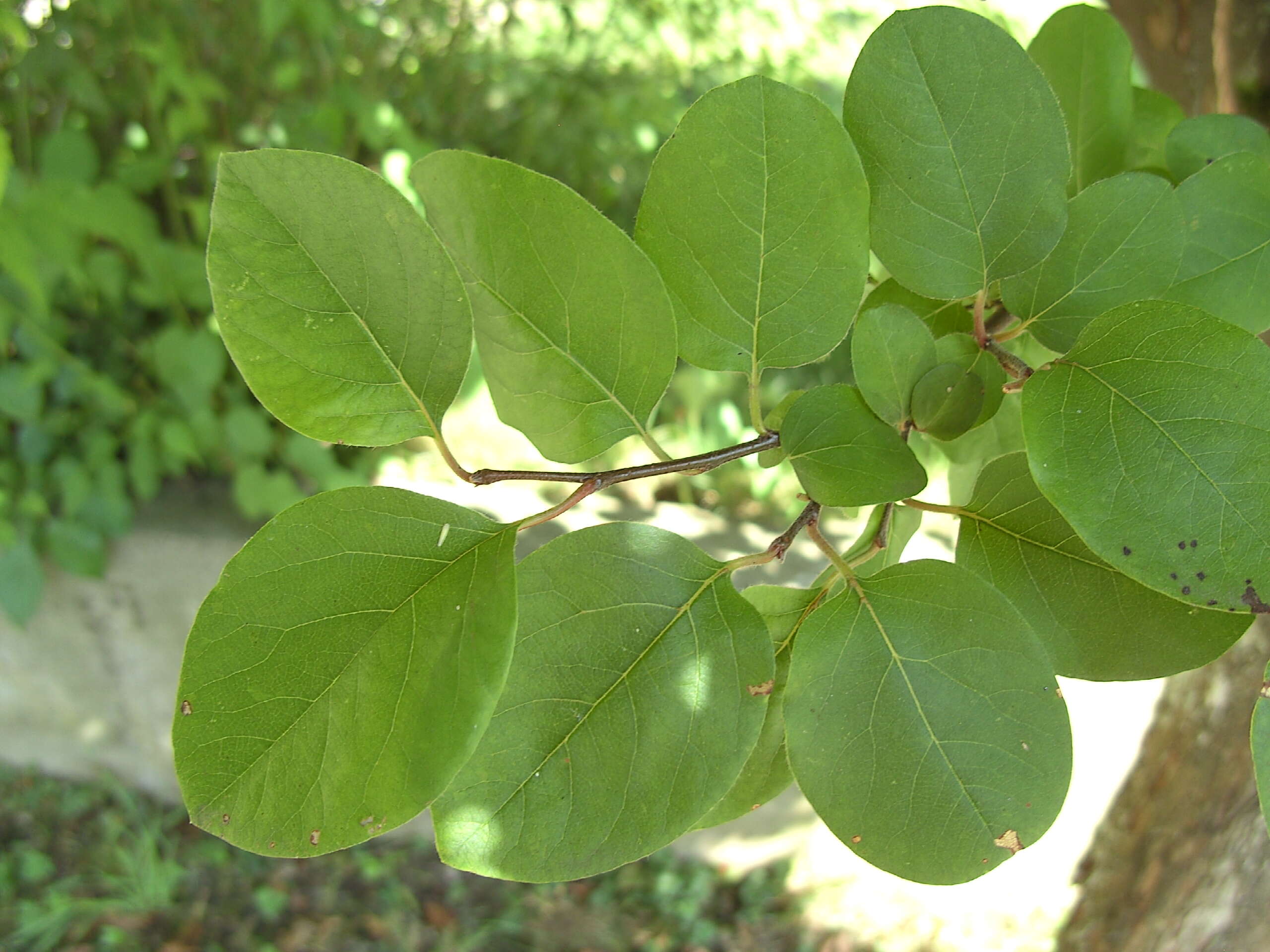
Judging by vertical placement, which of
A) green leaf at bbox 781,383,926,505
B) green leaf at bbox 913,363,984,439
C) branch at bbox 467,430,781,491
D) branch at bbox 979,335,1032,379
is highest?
branch at bbox 979,335,1032,379

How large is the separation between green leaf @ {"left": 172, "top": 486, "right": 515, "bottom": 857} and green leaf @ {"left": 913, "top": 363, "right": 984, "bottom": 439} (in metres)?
0.19

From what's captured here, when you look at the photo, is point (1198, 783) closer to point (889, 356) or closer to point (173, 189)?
point (889, 356)

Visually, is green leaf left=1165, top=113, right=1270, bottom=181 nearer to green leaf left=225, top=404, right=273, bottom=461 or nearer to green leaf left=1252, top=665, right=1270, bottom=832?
green leaf left=1252, top=665, right=1270, bottom=832

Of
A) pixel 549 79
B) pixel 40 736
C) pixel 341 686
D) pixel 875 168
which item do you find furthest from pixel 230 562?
pixel 549 79

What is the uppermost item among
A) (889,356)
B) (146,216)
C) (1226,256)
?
(146,216)

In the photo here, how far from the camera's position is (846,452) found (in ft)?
1.29

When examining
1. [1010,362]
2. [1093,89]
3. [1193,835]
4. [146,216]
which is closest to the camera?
[1010,362]

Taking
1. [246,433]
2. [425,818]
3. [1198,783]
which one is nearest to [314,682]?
[1198,783]

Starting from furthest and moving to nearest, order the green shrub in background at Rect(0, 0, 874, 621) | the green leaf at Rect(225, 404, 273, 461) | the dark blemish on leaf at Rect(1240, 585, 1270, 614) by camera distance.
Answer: the green leaf at Rect(225, 404, 273, 461)
the green shrub in background at Rect(0, 0, 874, 621)
the dark blemish on leaf at Rect(1240, 585, 1270, 614)

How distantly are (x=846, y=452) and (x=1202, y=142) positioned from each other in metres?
0.32

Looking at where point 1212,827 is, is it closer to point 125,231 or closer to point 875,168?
point 875,168

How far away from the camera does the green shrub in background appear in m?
1.83

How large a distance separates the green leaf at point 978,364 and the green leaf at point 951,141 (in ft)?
0.10

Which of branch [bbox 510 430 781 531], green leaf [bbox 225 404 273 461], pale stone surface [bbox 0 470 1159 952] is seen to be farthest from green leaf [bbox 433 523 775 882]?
green leaf [bbox 225 404 273 461]
